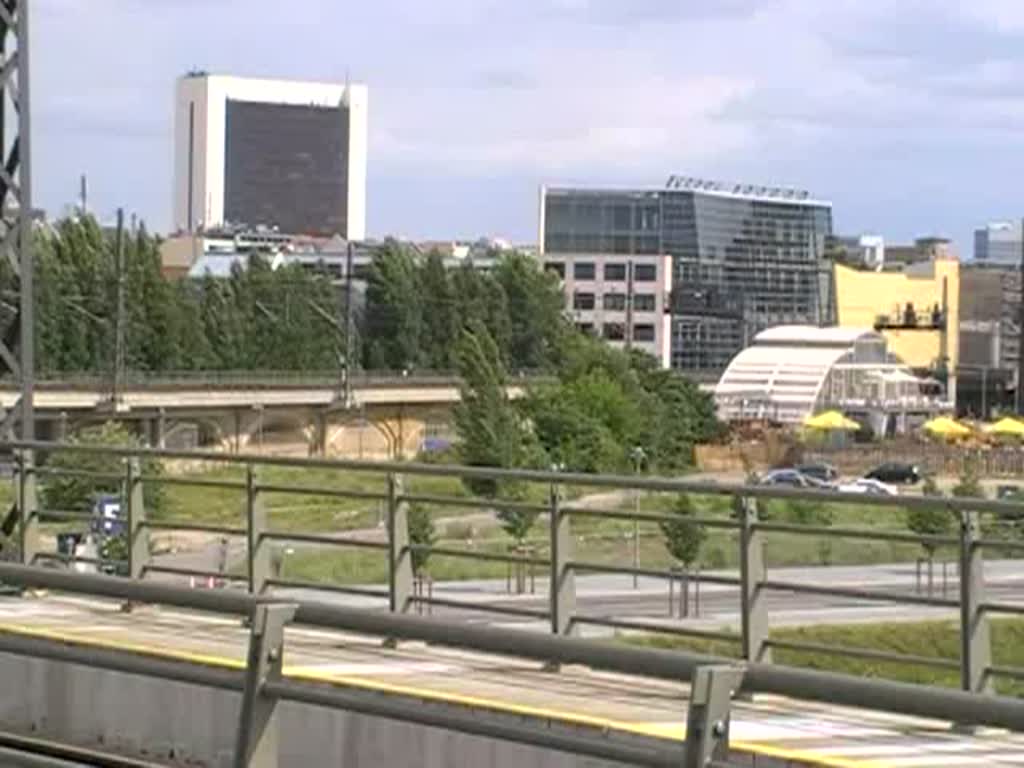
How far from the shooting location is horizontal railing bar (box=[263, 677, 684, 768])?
5.89 meters

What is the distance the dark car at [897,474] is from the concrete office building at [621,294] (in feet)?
262

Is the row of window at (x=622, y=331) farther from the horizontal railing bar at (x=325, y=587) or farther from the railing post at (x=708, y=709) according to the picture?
the railing post at (x=708, y=709)

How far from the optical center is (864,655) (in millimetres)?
11477

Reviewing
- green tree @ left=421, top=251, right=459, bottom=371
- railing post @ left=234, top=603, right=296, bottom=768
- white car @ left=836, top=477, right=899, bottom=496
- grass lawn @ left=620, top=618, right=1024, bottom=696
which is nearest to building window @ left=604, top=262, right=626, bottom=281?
green tree @ left=421, top=251, right=459, bottom=371

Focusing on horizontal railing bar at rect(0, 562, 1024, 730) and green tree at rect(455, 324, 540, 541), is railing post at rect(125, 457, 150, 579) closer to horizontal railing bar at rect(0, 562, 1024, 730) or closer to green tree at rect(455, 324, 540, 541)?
horizontal railing bar at rect(0, 562, 1024, 730)

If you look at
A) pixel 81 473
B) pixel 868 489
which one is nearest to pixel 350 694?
pixel 81 473

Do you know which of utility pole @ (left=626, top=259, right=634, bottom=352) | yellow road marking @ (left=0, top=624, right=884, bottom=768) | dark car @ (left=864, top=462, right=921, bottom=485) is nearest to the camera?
yellow road marking @ (left=0, top=624, right=884, bottom=768)

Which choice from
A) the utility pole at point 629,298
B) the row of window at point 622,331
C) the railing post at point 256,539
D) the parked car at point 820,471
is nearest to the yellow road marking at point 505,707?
the railing post at point 256,539

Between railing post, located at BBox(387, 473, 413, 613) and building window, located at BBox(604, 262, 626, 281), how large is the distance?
172 m

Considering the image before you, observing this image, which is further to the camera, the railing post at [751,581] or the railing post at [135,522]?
the railing post at [135,522]

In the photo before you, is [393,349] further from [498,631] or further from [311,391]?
[498,631]

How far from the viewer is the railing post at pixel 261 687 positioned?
22.9ft

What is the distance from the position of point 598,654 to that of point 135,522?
10.9 m

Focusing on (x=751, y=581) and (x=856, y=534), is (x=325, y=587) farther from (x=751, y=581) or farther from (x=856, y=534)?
(x=856, y=534)
